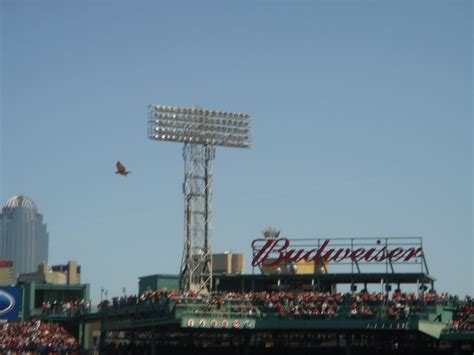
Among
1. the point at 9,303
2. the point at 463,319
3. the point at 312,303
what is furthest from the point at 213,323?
the point at 9,303

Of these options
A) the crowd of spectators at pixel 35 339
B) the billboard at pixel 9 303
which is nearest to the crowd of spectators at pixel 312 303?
the crowd of spectators at pixel 35 339

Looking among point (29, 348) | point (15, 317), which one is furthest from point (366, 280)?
point (15, 317)

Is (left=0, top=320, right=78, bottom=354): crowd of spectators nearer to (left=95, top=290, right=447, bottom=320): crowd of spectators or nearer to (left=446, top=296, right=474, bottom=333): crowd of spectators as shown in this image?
(left=95, top=290, right=447, bottom=320): crowd of spectators

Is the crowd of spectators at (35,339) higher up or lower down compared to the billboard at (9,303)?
lower down

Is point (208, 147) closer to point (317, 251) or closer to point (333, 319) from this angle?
point (317, 251)

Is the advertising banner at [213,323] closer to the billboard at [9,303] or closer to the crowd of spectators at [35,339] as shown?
the crowd of spectators at [35,339]

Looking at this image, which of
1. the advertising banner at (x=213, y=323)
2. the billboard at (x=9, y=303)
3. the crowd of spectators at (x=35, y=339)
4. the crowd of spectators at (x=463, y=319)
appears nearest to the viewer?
the crowd of spectators at (x=463, y=319)

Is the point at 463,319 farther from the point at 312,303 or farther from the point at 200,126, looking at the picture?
the point at 200,126
